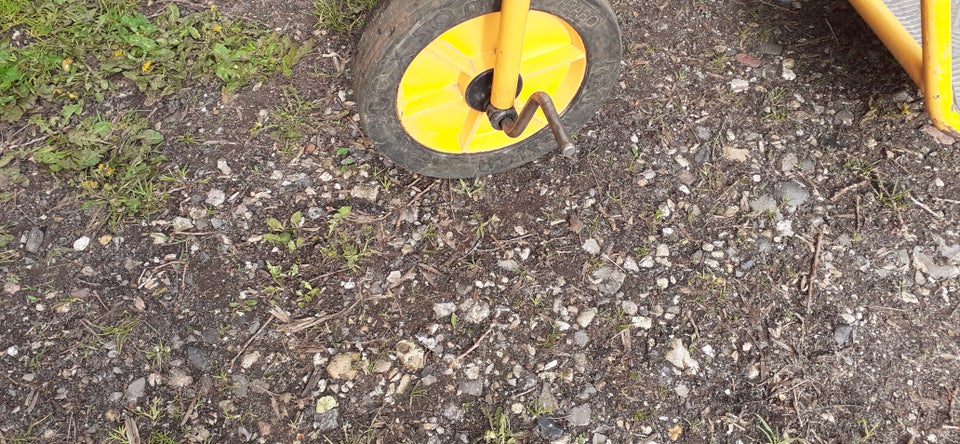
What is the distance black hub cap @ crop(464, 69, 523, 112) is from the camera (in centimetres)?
201

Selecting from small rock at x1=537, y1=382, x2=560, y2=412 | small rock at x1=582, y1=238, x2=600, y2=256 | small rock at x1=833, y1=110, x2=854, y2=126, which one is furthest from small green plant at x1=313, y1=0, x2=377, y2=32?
small rock at x1=833, y1=110, x2=854, y2=126

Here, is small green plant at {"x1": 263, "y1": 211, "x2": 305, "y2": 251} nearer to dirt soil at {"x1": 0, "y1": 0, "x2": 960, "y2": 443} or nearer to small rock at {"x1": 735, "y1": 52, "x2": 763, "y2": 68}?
dirt soil at {"x1": 0, "y1": 0, "x2": 960, "y2": 443}

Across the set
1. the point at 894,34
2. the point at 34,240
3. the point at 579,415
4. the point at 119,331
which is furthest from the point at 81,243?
the point at 894,34

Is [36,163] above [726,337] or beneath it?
above

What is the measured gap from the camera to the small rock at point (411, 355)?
6.91 feet

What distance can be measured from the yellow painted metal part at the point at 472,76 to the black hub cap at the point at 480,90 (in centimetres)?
2

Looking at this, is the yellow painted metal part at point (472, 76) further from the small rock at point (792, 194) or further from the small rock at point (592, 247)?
the small rock at point (792, 194)

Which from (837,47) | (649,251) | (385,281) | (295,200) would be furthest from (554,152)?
(837,47)

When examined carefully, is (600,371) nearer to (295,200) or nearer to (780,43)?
(295,200)

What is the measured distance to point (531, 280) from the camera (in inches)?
88.3

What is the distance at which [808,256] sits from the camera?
229 centimetres

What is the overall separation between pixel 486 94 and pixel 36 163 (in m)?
1.55

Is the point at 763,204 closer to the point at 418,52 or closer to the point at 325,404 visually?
the point at 418,52

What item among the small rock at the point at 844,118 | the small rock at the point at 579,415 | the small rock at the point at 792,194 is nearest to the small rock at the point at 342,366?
the small rock at the point at 579,415
